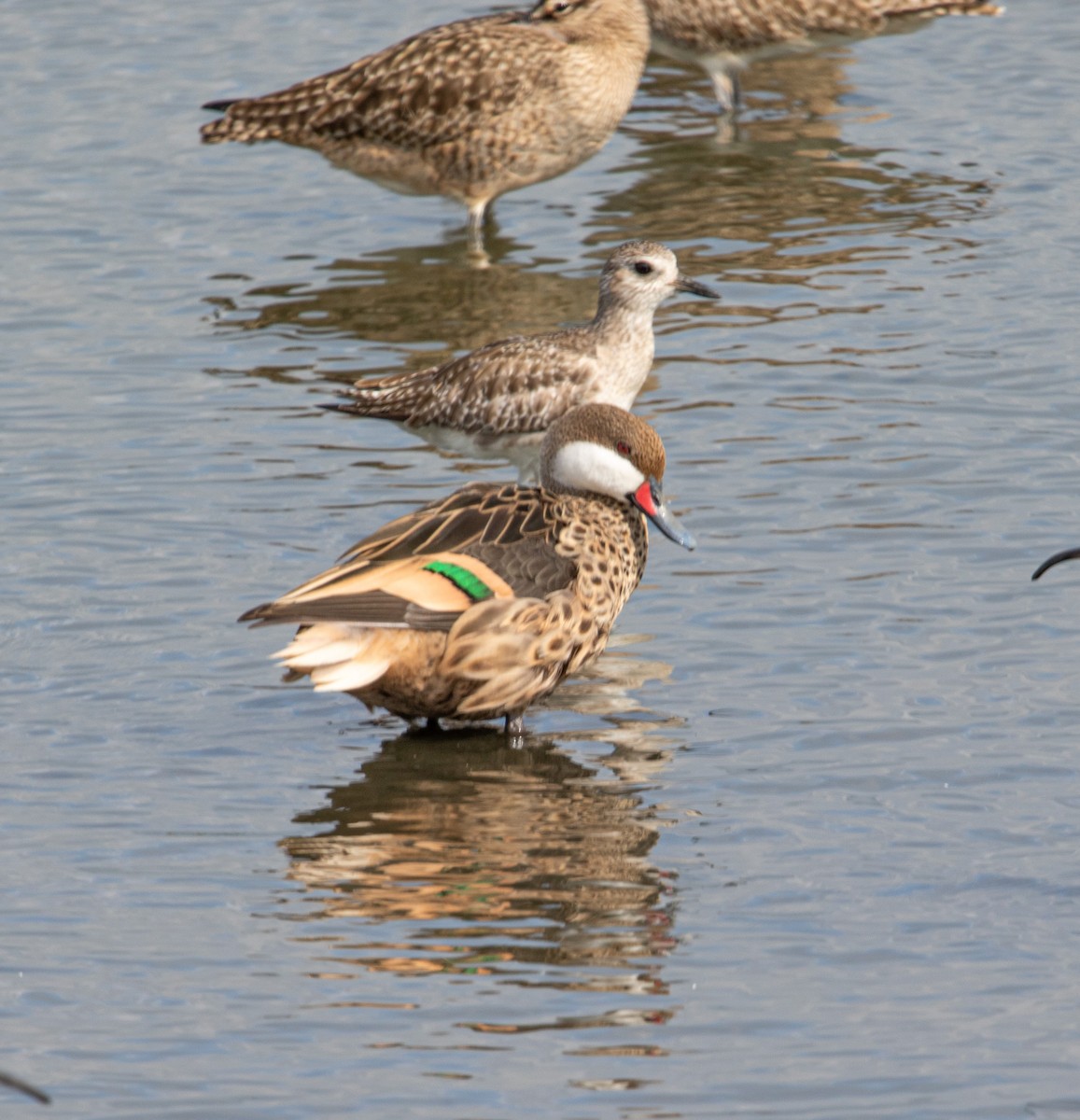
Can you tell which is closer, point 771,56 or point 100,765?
point 100,765

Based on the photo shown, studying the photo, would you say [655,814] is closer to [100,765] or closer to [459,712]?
[459,712]

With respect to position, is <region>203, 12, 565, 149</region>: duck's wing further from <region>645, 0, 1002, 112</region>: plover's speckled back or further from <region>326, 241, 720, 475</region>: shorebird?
<region>326, 241, 720, 475</region>: shorebird

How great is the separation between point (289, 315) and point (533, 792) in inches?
283

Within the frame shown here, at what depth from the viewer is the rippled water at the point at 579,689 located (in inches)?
259

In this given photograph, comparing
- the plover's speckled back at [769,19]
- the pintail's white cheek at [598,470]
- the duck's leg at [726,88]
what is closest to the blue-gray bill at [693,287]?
the pintail's white cheek at [598,470]

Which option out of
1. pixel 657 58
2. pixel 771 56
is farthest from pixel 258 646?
pixel 657 58

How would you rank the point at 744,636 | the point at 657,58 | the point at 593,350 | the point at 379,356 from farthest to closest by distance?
the point at 657,58 < the point at 379,356 < the point at 593,350 < the point at 744,636

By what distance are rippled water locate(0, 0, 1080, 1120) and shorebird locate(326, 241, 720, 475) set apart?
1.21 ft

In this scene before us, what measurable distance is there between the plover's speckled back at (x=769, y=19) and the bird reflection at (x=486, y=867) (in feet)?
37.4

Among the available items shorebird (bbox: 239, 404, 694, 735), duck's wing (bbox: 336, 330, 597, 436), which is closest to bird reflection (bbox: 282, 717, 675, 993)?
shorebird (bbox: 239, 404, 694, 735)

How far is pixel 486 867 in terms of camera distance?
25.5 ft

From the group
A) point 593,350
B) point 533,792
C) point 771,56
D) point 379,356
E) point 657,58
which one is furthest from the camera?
point 657,58

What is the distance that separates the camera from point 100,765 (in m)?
8.66

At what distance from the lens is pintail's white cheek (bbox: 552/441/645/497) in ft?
31.4
